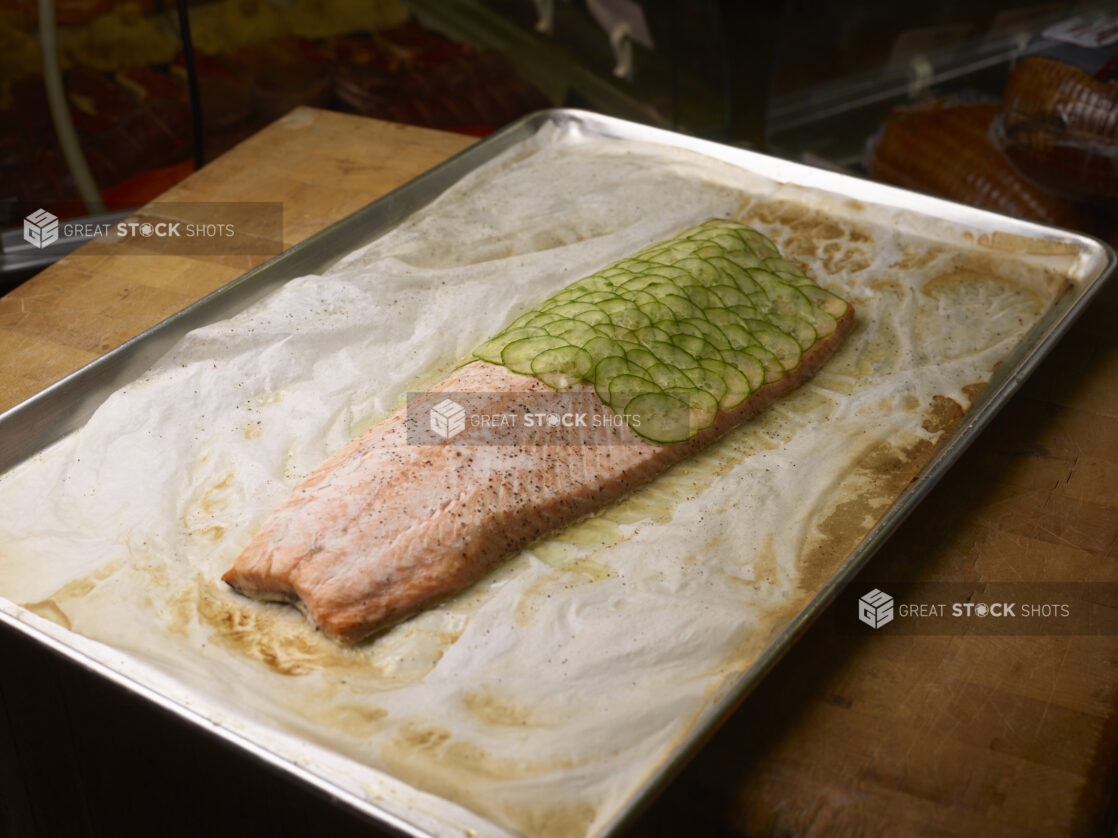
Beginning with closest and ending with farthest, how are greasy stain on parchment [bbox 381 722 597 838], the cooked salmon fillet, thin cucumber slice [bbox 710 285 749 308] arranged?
1. greasy stain on parchment [bbox 381 722 597 838]
2. the cooked salmon fillet
3. thin cucumber slice [bbox 710 285 749 308]

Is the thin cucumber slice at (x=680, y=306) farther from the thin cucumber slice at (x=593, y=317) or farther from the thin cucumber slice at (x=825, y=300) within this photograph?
the thin cucumber slice at (x=825, y=300)

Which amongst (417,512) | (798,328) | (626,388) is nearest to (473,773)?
(417,512)

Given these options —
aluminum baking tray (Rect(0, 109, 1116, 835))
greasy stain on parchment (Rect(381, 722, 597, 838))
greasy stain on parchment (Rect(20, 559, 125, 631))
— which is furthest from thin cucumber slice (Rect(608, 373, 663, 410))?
greasy stain on parchment (Rect(20, 559, 125, 631))

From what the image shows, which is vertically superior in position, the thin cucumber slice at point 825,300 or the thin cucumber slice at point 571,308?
the thin cucumber slice at point 571,308

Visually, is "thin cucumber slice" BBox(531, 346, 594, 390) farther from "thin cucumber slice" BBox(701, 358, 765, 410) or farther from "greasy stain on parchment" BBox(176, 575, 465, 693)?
"greasy stain on parchment" BBox(176, 575, 465, 693)

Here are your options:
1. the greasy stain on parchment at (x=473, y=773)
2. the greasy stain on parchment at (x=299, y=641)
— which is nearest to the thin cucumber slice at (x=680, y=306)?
the greasy stain on parchment at (x=299, y=641)

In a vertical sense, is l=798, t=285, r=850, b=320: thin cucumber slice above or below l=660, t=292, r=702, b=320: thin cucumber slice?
below

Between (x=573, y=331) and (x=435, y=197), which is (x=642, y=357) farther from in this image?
(x=435, y=197)
